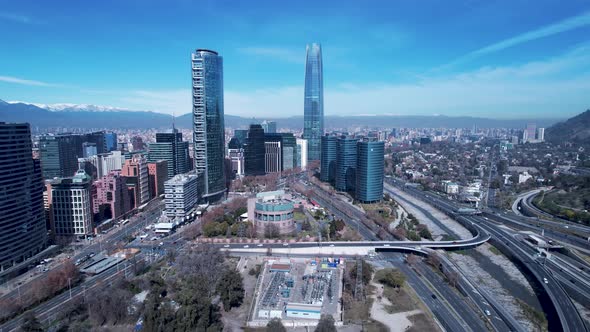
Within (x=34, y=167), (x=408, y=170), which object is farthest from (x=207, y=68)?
(x=408, y=170)

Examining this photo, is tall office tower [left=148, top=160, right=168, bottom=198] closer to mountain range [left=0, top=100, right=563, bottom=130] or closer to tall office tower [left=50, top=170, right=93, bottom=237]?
tall office tower [left=50, top=170, right=93, bottom=237]

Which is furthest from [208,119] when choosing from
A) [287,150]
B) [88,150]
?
[88,150]

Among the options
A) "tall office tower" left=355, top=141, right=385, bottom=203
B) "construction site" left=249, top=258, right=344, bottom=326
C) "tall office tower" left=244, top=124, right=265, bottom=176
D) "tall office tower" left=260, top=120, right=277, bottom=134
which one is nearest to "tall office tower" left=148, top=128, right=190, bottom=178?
"tall office tower" left=244, top=124, right=265, bottom=176

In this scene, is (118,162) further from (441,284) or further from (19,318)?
(441,284)

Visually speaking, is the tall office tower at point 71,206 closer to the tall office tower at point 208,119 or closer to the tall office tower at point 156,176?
the tall office tower at point 208,119

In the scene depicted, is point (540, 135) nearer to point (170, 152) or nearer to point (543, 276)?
point (543, 276)
